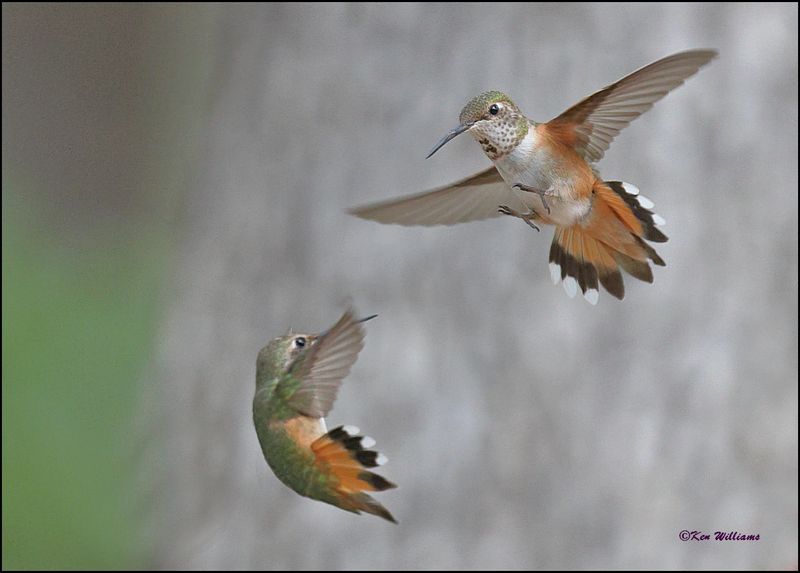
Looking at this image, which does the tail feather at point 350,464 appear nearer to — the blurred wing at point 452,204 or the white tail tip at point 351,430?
the white tail tip at point 351,430

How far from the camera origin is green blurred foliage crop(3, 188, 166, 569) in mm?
5348

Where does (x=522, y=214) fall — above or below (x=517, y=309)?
below

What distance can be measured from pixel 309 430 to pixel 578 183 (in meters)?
0.22

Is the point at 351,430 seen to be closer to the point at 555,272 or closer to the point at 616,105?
the point at 555,272

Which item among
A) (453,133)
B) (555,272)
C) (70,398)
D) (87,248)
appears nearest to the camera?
(453,133)

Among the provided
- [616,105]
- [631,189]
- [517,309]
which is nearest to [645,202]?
[631,189]

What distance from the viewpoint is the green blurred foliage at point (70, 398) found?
17.5 ft

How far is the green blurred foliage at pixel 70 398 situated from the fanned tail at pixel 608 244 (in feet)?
16.5

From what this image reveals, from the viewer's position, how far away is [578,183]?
0.64 m

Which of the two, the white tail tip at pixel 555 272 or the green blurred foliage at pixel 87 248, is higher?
the green blurred foliage at pixel 87 248

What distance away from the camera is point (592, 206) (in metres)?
0.65

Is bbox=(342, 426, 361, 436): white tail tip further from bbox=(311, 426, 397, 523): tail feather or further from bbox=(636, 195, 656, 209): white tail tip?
bbox=(636, 195, 656, 209): white tail tip

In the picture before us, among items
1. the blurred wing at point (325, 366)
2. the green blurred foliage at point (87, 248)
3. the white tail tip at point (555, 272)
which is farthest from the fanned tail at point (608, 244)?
the green blurred foliage at point (87, 248)

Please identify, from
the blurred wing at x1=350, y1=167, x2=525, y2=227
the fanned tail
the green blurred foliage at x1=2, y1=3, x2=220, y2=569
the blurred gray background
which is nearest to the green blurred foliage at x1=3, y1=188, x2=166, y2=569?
the green blurred foliage at x1=2, y1=3, x2=220, y2=569
